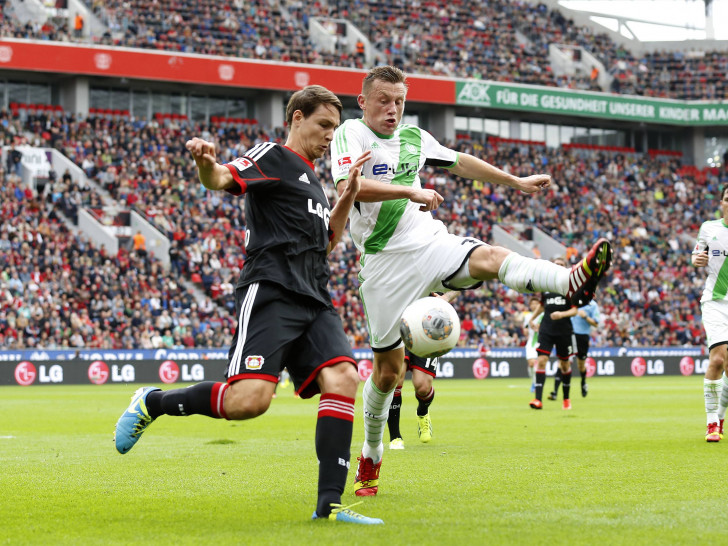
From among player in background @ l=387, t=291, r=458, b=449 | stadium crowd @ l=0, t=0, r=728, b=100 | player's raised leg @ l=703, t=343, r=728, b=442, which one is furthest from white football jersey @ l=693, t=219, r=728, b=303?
stadium crowd @ l=0, t=0, r=728, b=100

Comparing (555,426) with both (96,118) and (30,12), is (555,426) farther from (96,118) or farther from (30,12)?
(30,12)

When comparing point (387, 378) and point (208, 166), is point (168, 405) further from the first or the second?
point (387, 378)

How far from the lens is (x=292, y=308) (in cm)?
591

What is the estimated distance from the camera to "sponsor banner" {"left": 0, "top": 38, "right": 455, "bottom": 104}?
3894cm

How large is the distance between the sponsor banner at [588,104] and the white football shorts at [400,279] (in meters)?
41.0

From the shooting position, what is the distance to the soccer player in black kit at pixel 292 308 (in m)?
5.76

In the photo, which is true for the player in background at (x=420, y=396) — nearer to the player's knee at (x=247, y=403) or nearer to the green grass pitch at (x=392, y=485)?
the green grass pitch at (x=392, y=485)

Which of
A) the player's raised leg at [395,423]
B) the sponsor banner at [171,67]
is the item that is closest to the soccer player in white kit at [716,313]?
the player's raised leg at [395,423]

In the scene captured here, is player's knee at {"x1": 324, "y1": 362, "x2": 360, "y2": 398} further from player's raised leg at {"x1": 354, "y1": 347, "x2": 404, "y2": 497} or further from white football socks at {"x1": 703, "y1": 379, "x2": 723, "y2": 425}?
white football socks at {"x1": 703, "y1": 379, "x2": 723, "y2": 425}

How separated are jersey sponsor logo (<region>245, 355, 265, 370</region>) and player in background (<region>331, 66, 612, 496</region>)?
158 centimetres

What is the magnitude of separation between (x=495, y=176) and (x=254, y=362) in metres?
2.56

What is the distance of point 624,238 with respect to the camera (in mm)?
45125

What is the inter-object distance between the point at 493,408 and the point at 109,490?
11.6m

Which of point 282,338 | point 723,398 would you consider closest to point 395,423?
point 723,398
